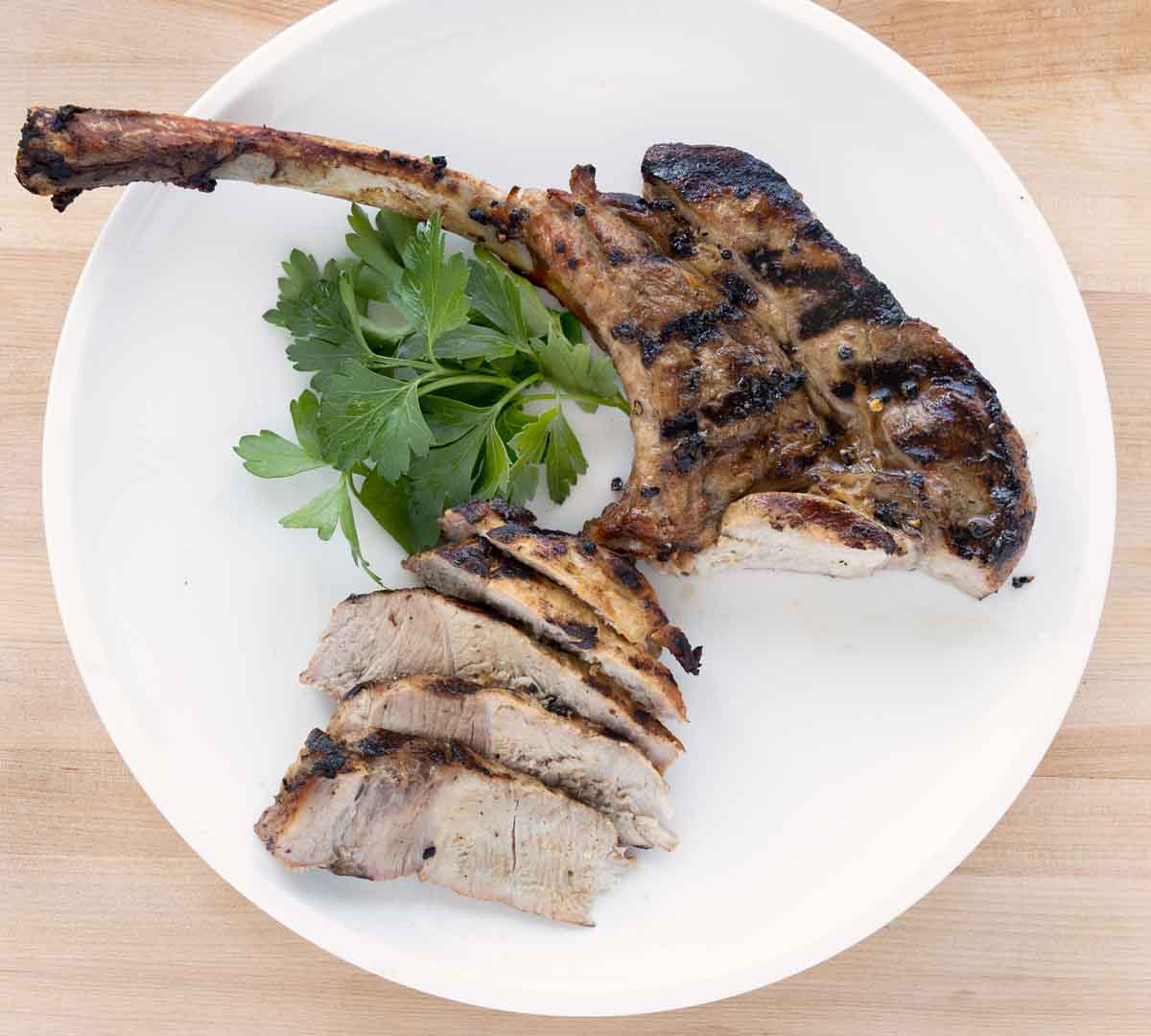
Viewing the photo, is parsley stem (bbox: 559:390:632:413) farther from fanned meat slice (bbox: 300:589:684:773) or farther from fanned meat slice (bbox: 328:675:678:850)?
fanned meat slice (bbox: 328:675:678:850)

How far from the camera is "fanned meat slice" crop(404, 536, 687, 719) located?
7.57 feet

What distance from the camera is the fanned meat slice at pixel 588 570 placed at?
90.1 inches

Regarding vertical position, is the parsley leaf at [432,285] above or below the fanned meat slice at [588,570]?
above

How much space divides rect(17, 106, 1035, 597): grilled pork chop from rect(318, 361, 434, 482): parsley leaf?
1.59 ft

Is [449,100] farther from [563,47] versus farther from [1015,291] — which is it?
[1015,291]

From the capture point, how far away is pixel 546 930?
97.3 inches

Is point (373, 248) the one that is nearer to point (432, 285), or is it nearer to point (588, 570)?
point (432, 285)

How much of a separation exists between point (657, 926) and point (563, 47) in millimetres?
2337

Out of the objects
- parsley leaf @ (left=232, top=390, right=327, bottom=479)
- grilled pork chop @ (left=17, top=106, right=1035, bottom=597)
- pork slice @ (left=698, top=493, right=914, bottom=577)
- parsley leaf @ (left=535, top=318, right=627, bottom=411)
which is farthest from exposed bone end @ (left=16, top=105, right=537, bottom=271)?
pork slice @ (left=698, top=493, right=914, bottom=577)

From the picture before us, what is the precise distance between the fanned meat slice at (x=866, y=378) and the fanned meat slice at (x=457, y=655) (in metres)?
0.72

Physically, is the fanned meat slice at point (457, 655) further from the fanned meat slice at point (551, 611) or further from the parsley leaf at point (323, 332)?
the parsley leaf at point (323, 332)

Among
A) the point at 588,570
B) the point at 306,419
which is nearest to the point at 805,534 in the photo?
the point at 588,570

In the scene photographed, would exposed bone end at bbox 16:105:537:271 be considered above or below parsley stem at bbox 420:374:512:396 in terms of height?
above

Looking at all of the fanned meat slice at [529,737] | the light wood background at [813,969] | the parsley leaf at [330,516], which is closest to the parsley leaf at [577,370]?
the parsley leaf at [330,516]
